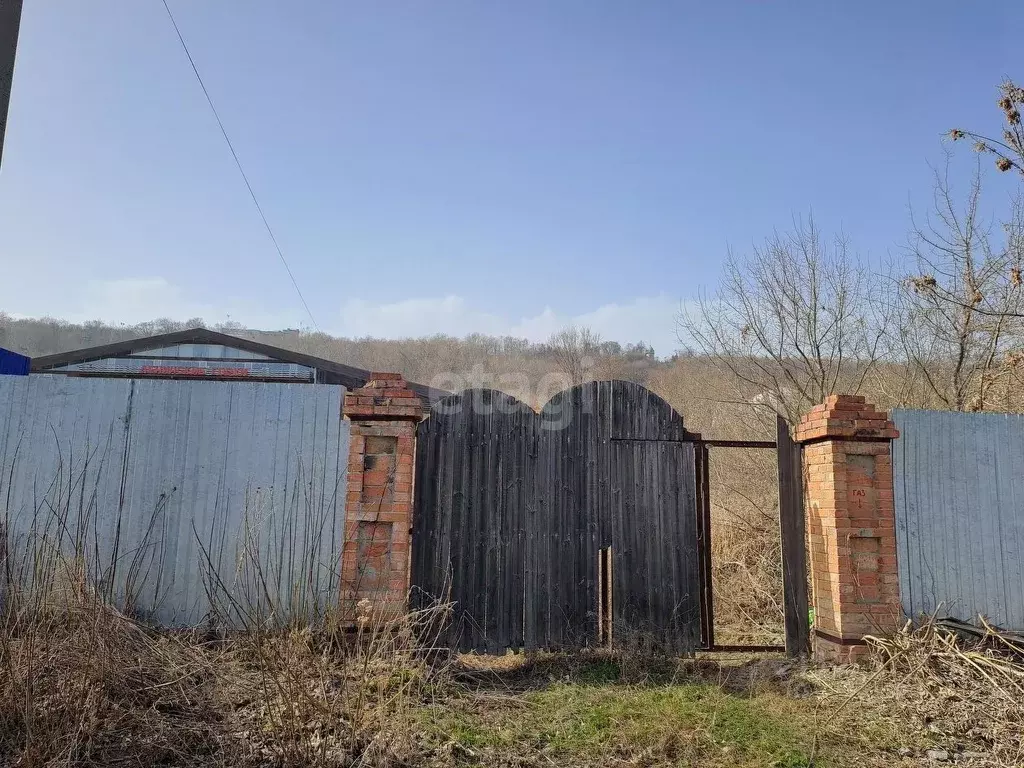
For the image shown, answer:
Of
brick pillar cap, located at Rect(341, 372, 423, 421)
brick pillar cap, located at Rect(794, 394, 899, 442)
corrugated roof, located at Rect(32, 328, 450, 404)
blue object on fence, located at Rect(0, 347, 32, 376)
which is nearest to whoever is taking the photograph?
brick pillar cap, located at Rect(341, 372, 423, 421)

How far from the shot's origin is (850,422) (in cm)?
490

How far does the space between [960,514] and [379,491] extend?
464 cm

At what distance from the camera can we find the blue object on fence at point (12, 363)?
7348 mm

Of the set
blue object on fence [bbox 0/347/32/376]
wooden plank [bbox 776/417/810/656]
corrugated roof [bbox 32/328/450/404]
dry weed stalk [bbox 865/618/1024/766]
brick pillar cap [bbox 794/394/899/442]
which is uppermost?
corrugated roof [bbox 32/328/450/404]

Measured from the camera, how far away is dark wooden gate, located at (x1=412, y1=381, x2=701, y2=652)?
4.82 m

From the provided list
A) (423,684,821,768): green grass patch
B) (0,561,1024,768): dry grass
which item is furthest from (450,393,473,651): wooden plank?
(423,684,821,768): green grass patch

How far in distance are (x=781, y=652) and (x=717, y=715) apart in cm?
169

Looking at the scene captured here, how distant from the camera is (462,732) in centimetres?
349

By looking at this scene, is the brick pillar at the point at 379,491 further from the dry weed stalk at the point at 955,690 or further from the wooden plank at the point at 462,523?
the dry weed stalk at the point at 955,690

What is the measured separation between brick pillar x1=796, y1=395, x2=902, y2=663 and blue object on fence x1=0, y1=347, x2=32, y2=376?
829cm

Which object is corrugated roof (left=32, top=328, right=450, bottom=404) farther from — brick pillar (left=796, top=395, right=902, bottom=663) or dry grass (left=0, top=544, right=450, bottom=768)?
dry grass (left=0, top=544, right=450, bottom=768)

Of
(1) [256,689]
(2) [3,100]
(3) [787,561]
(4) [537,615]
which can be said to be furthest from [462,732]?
(2) [3,100]

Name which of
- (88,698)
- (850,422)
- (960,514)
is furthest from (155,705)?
(960,514)

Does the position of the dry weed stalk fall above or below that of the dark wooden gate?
below
